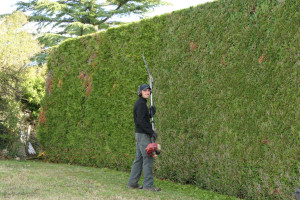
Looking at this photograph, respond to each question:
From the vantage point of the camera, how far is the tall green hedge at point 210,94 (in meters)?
5.35

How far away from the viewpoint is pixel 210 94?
6.46 meters

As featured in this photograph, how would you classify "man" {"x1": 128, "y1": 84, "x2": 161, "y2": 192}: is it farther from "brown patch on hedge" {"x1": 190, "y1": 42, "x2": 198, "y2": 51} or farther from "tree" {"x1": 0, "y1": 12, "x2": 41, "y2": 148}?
"tree" {"x1": 0, "y1": 12, "x2": 41, "y2": 148}

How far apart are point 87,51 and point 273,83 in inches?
243

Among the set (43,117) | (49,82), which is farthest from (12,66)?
(43,117)

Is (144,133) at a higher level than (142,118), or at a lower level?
lower

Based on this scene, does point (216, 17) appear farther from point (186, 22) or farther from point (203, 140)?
point (203, 140)

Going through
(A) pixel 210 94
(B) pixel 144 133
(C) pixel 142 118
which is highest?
(A) pixel 210 94

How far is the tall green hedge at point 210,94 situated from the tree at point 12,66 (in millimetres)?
2774

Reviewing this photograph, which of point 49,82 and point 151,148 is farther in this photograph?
point 49,82

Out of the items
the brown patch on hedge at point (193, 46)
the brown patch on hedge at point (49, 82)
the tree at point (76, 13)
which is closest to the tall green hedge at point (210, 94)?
the brown patch on hedge at point (193, 46)

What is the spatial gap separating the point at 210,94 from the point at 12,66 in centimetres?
866

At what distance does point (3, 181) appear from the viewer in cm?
648

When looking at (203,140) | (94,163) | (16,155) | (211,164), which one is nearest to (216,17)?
(203,140)

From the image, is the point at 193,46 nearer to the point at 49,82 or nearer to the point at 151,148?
the point at 151,148
